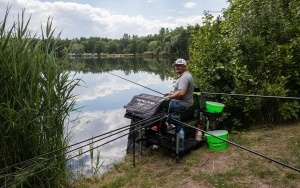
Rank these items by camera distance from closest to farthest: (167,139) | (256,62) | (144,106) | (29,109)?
1. (29,109)
2. (144,106)
3. (167,139)
4. (256,62)

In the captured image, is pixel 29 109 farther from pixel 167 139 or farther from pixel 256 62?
pixel 256 62

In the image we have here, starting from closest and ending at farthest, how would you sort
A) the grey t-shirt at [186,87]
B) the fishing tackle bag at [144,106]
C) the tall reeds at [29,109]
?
the tall reeds at [29,109] < the fishing tackle bag at [144,106] < the grey t-shirt at [186,87]

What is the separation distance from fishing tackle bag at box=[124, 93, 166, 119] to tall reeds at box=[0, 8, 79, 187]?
1129 millimetres

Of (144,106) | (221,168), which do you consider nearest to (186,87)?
(144,106)

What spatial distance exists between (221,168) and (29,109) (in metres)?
3.01

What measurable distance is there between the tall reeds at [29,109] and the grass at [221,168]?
1046mm

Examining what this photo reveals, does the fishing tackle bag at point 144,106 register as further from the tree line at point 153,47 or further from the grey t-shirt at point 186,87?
the tree line at point 153,47

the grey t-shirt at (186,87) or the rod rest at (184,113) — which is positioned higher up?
the grey t-shirt at (186,87)

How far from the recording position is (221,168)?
415 cm

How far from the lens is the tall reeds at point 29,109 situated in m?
3.26

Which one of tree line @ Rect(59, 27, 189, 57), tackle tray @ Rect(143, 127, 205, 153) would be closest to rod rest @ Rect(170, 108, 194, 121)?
tackle tray @ Rect(143, 127, 205, 153)

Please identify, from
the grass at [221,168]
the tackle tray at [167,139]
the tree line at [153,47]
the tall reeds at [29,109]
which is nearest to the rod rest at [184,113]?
the tackle tray at [167,139]

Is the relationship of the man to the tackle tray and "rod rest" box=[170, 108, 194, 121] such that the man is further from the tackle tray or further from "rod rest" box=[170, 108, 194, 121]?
the tackle tray

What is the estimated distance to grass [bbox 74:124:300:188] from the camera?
374cm
